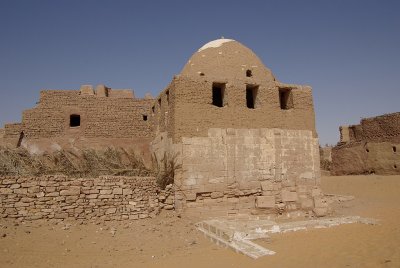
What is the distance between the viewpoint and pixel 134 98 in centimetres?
1549

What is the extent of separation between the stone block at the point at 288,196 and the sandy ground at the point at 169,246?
2.15m

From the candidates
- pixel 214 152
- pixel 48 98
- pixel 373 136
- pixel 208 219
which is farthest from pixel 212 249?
pixel 373 136

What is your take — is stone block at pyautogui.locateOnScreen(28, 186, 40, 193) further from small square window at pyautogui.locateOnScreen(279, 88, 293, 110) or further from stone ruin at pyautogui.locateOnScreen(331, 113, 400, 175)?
stone ruin at pyautogui.locateOnScreen(331, 113, 400, 175)

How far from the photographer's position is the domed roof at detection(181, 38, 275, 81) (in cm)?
1171

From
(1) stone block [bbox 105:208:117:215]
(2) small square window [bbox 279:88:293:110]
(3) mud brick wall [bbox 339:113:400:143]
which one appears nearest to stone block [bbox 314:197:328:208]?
(2) small square window [bbox 279:88:293:110]

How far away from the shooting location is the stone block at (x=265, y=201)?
1015cm

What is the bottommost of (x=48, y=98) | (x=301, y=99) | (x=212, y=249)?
(x=212, y=249)

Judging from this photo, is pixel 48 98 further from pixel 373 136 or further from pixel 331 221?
pixel 373 136

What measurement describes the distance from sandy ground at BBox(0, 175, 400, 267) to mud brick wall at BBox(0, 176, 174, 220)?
11.5 inches

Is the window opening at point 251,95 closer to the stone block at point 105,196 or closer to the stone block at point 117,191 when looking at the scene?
the stone block at point 117,191

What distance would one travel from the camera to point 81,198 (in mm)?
8992

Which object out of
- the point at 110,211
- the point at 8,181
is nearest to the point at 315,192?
the point at 110,211

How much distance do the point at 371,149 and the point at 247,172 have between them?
45.0 ft

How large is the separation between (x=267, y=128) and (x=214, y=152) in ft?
6.83
